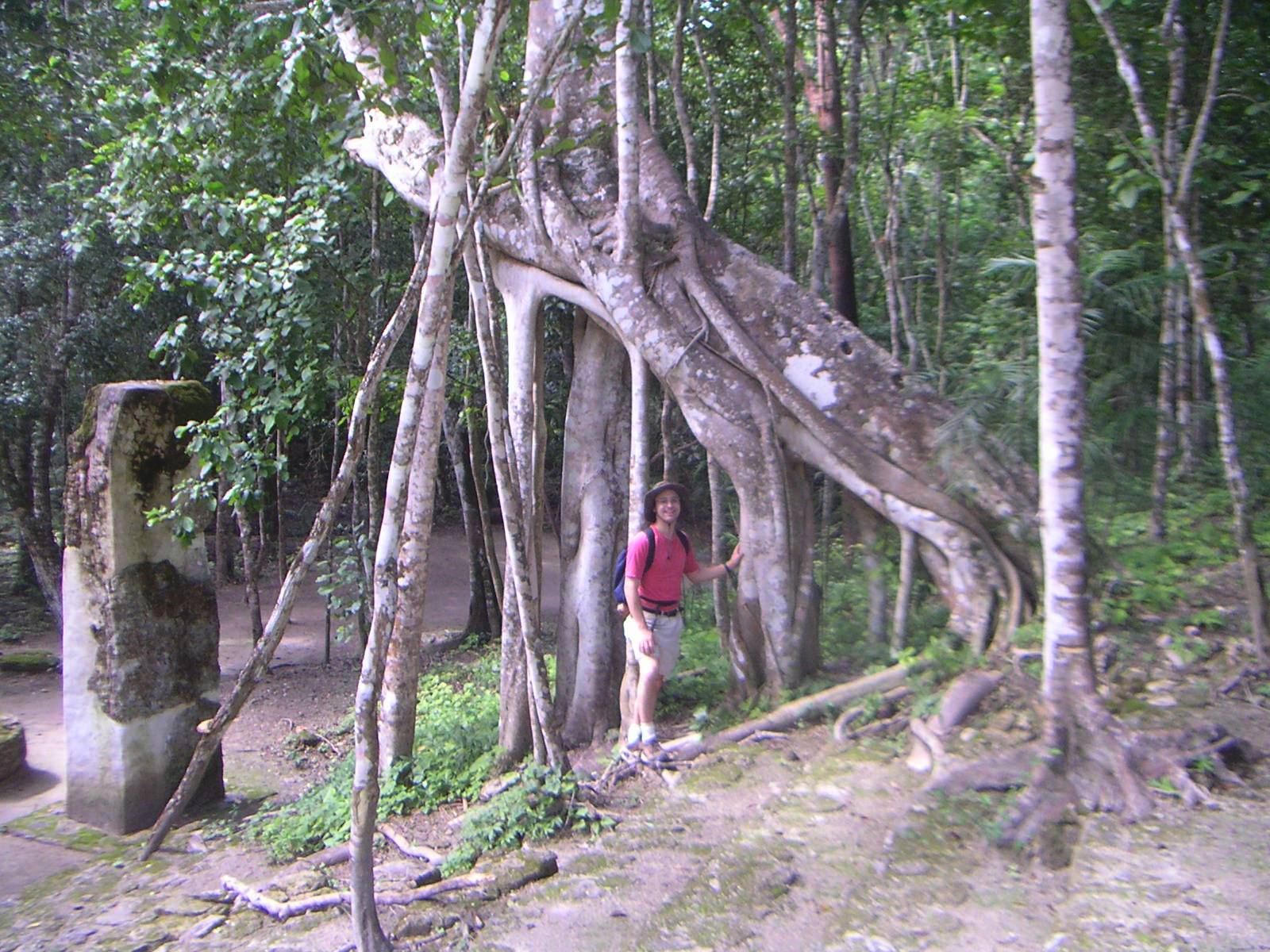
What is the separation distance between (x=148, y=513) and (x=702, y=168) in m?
6.31

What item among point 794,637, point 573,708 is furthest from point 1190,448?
point 573,708

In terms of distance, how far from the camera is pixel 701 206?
10266mm

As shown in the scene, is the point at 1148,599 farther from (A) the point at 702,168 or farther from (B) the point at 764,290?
(A) the point at 702,168

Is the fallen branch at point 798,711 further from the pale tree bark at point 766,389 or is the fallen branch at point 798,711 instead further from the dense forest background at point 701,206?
the dense forest background at point 701,206

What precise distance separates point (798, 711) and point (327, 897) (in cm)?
257

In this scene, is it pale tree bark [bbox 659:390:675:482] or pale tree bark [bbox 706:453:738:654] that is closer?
pale tree bark [bbox 706:453:738:654]

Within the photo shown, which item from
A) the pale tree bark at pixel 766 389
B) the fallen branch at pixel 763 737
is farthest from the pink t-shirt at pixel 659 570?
the fallen branch at pixel 763 737

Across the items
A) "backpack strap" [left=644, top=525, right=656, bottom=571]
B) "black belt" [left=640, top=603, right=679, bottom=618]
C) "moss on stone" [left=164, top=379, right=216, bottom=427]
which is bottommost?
"black belt" [left=640, top=603, right=679, bottom=618]

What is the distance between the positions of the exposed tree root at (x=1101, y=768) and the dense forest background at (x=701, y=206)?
5.79 feet

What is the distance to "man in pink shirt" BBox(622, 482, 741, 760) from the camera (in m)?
5.98

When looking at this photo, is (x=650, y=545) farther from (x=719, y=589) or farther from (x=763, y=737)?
(x=763, y=737)

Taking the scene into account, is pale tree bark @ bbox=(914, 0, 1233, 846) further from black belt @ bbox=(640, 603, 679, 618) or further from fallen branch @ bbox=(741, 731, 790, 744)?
black belt @ bbox=(640, 603, 679, 618)

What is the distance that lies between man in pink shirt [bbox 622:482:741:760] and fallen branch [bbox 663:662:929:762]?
19 cm

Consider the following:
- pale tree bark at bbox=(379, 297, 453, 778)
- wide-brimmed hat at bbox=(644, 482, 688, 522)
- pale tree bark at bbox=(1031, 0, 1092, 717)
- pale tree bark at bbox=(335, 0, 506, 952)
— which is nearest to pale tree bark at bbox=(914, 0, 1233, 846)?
pale tree bark at bbox=(1031, 0, 1092, 717)
